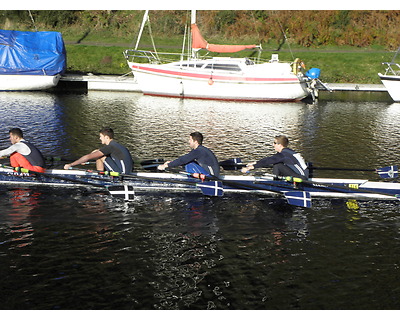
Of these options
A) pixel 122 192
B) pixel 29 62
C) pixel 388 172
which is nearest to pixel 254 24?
pixel 29 62

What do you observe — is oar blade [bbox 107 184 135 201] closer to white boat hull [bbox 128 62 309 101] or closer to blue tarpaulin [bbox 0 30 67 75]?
white boat hull [bbox 128 62 309 101]

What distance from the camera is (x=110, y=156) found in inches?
658

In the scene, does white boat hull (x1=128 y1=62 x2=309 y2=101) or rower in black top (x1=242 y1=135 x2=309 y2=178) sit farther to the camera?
white boat hull (x1=128 y1=62 x2=309 y2=101)

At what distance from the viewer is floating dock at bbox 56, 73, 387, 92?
4084 cm

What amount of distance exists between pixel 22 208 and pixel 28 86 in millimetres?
25337

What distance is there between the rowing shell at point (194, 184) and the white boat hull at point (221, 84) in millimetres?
21028

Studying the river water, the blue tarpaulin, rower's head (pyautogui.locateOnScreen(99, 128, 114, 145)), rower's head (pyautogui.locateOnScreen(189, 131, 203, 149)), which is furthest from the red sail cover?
rower's head (pyautogui.locateOnScreen(99, 128, 114, 145))

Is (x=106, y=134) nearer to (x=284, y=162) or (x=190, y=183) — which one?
(x=190, y=183)

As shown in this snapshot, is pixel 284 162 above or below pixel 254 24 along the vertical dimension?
below

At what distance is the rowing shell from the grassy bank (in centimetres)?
2781

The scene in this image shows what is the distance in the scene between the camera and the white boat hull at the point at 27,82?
3841 cm

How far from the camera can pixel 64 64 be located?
3988 cm

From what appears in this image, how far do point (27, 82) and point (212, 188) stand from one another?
87.6 feet

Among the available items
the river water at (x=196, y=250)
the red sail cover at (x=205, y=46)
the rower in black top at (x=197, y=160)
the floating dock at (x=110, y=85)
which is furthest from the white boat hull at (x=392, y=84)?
the rower in black top at (x=197, y=160)
